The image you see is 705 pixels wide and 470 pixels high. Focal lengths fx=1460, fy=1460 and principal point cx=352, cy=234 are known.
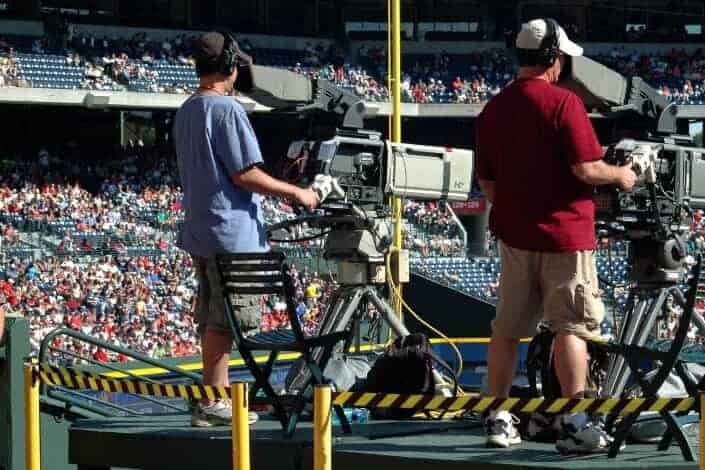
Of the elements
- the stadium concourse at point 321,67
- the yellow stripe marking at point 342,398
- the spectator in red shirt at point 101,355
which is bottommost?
the spectator in red shirt at point 101,355

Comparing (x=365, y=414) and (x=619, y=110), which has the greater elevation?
(x=619, y=110)

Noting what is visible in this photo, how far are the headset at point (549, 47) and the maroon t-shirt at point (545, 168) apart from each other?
87 mm

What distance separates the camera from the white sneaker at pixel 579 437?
5105 mm

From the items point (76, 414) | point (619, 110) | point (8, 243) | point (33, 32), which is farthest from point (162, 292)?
point (619, 110)

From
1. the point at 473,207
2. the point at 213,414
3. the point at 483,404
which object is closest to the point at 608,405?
the point at 483,404

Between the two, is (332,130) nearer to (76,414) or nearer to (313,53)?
(76,414)

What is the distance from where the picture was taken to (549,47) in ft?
17.7

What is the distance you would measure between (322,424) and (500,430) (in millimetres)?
987

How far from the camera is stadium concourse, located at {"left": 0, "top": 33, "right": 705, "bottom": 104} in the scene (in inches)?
1159

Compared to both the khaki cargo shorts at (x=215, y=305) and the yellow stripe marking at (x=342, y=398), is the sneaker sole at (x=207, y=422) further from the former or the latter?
the yellow stripe marking at (x=342, y=398)

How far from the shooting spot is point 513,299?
544 cm

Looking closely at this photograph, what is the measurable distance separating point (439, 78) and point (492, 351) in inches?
1152

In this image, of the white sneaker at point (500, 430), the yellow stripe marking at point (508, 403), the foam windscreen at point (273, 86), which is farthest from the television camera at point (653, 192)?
the yellow stripe marking at point (508, 403)

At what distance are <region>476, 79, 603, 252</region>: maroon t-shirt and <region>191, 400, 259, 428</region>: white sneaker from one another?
4.82 feet
